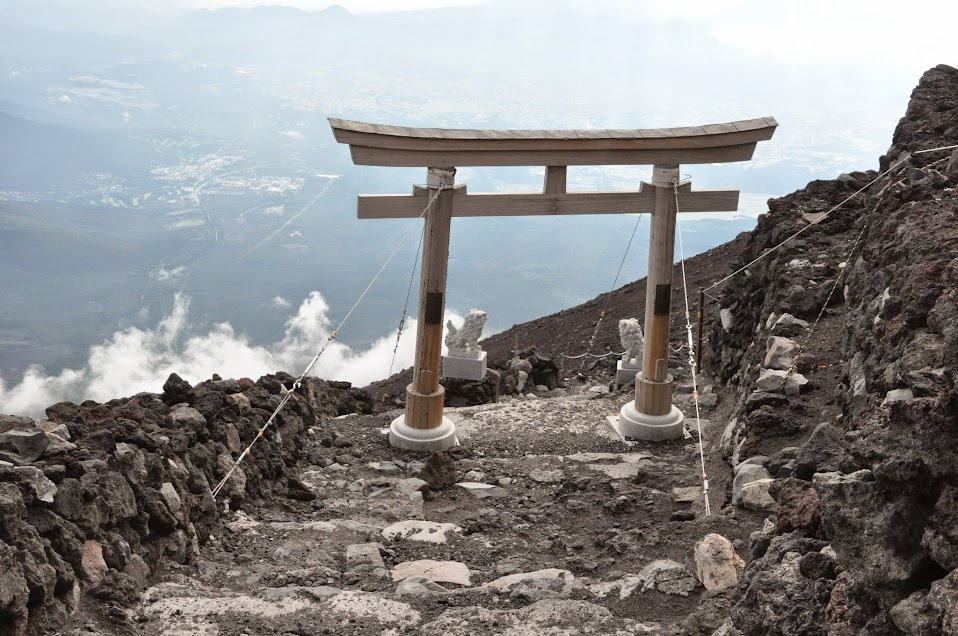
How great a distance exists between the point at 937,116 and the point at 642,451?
634cm

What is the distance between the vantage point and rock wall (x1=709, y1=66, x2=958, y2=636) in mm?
3400

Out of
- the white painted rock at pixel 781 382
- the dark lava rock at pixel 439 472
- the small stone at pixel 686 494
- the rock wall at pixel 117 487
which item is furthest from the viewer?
the dark lava rock at pixel 439 472

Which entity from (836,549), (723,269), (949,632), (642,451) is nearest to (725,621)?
(836,549)

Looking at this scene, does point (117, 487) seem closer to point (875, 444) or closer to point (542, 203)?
point (875, 444)

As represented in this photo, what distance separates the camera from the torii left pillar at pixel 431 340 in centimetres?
970

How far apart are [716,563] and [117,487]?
3.79 metres

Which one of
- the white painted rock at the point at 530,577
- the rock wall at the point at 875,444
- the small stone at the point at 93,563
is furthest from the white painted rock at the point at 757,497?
the small stone at the point at 93,563

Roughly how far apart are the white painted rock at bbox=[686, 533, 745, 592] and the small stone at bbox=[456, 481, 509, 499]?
333 centimetres

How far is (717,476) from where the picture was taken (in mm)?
8336

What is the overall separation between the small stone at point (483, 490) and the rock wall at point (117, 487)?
5.16ft

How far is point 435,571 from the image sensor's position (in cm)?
668

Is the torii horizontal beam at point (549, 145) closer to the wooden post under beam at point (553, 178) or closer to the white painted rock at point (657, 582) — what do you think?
the wooden post under beam at point (553, 178)

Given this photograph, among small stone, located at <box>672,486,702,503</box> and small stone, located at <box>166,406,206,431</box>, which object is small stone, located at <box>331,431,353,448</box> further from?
small stone, located at <box>672,486,702,503</box>

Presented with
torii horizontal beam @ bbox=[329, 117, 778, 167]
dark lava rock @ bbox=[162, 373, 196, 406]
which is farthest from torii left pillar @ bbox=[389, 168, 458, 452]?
dark lava rock @ bbox=[162, 373, 196, 406]
